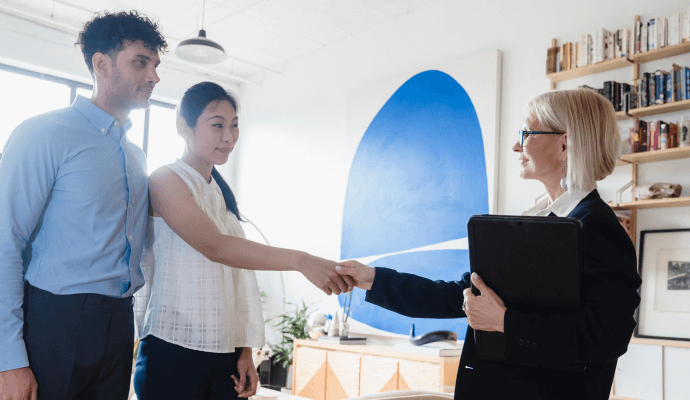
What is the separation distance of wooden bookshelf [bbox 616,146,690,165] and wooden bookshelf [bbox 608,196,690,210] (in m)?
0.27

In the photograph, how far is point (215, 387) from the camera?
160 cm

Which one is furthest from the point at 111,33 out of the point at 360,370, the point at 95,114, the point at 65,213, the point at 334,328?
the point at 334,328

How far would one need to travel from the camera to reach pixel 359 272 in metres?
1.78

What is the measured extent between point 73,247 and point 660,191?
10.7 ft

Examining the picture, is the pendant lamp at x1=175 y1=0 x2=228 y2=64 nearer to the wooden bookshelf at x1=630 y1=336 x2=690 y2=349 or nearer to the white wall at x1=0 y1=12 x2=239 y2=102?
the white wall at x1=0 y1=12 x2=239 y2=102

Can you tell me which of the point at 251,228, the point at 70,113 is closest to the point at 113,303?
the point at 70,113

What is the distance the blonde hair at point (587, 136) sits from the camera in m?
1.43

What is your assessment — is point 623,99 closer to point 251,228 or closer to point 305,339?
point 305,339

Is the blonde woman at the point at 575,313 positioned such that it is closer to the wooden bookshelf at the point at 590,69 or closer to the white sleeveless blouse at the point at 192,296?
the white sleeveless blouse at the point at 192,296

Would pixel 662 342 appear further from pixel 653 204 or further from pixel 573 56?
pixel 573 56

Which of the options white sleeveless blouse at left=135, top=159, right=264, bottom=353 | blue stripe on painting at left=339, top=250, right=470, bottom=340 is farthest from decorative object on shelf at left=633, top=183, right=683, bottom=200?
white sleeveless blouse at left=135, top=159, right=264, bottom=353

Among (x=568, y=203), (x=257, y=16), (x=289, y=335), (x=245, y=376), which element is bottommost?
(x=289, y=335)

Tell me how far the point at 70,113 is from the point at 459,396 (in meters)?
1.21

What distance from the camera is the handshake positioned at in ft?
5.82
